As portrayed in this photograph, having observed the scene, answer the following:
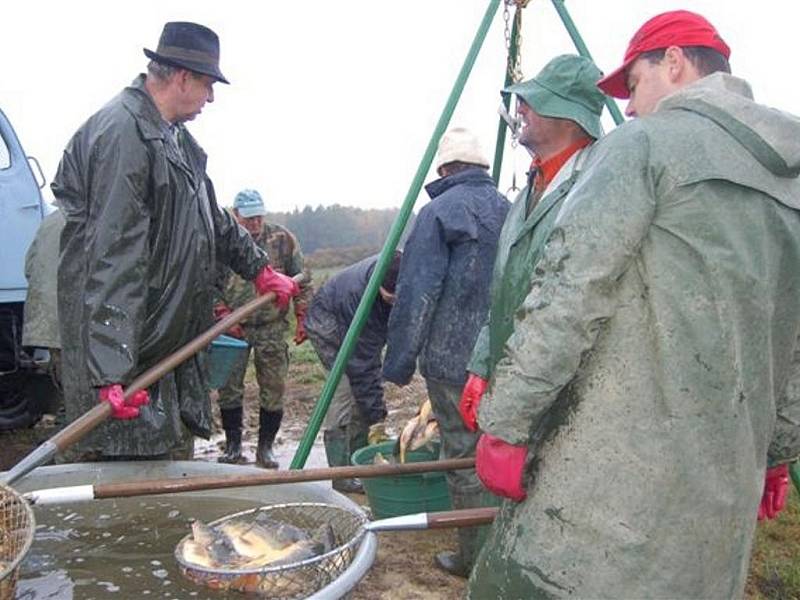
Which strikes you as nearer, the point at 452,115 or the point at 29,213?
the point at 452,115

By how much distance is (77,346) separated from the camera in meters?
3.68

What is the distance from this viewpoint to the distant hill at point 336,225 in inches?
1500

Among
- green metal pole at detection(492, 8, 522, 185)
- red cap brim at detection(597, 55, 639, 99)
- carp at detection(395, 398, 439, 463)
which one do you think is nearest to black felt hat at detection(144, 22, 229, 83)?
green metal pole at detection(492, 8, 522, 185)

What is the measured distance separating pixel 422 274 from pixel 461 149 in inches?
30.0

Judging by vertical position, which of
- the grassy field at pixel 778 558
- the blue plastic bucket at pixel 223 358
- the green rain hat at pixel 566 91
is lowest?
the grassy field at pixel 778 558

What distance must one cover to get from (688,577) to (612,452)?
1.21 feet

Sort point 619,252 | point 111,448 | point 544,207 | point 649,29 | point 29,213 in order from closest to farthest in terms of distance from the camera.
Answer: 1. point 619,252
2. point 649,29
3. point 544,207
4. point 111,448
5. point 29,213

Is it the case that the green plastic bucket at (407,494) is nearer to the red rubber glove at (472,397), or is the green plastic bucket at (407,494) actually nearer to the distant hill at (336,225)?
the red rubber glove at (472,397)

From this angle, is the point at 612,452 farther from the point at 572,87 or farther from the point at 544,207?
the point at 572,87

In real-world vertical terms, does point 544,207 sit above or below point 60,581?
above

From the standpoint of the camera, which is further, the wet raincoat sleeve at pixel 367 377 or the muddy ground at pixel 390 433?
the wet raincoat sleeve at pixel 367 377

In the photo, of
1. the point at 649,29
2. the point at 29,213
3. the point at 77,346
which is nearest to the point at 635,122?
the point at 649,29

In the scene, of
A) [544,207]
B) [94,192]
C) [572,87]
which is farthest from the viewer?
[94,192]

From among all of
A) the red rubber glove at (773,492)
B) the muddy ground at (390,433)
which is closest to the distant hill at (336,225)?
the muddy ground at (390,433)
